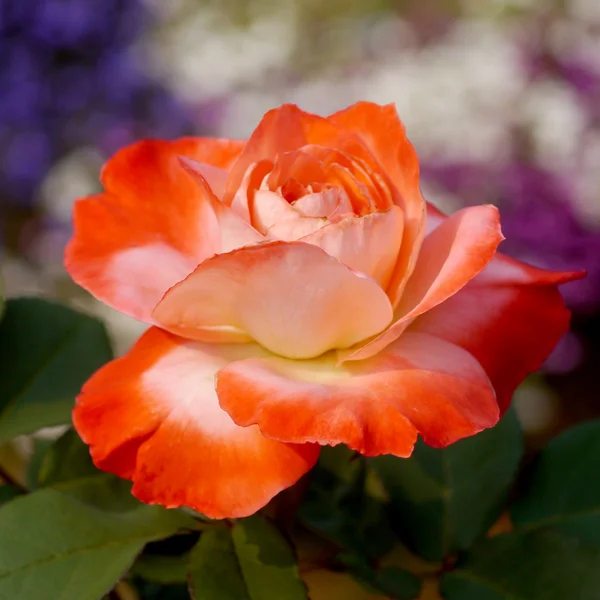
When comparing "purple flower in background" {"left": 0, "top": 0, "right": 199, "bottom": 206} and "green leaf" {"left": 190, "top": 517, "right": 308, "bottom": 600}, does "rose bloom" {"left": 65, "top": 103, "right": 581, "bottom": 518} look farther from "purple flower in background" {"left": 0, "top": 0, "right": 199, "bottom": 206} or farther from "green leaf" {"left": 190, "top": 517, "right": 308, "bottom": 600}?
"purple flower in background" {"left": 0, "top": 0, "right": 199, "bottom": 206}

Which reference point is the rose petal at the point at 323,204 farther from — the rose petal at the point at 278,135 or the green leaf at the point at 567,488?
the green leaf at the point at 567,488

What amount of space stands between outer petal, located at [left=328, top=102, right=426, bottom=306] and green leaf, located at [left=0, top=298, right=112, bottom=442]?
0.63 ft

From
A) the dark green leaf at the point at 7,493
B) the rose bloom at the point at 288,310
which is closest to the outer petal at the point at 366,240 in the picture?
the rose bloom at the point at 288,310

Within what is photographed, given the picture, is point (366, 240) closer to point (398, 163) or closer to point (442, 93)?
point (398, 163)

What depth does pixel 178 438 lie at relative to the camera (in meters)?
0.28

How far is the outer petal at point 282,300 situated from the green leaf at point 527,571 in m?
0.14

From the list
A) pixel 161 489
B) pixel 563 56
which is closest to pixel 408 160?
pixel 161 489

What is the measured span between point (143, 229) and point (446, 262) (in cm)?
13

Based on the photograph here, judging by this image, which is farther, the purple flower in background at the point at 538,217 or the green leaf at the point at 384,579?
the purple flower in background at the point at 538,217

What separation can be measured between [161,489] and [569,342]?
1279 millimetres

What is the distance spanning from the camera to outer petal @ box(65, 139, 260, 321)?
0.31 m

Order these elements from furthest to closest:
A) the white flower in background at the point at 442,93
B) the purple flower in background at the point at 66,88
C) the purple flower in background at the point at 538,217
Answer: the purple flower in background at the point at 66,88 < the white flower in background at the point at 442,93 < the purple flower in background at the point at 538,217

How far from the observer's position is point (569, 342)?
1.41m

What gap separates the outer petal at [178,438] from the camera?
0.26 meters
